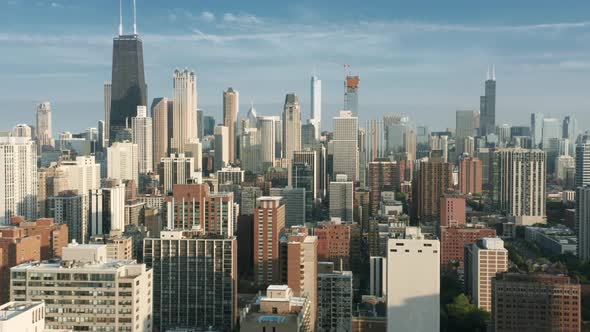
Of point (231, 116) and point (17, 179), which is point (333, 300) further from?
point (231, 116)

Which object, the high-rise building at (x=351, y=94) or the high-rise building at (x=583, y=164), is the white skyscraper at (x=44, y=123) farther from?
the high-rise building at (x=583, y=164)

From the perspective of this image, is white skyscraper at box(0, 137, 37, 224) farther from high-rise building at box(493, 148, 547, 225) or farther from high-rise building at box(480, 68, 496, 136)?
high-rise building at box(480, 68, 496, 136)

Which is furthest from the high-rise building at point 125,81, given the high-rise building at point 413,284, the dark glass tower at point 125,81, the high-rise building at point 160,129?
the high-rise building at point 413,284

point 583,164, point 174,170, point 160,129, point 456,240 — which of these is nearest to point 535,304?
point 456,240

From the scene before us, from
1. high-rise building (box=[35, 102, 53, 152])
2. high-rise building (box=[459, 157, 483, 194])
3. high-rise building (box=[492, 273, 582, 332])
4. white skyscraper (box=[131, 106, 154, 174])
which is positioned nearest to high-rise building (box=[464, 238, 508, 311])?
high-rise building (box=[492, 273, 582, 332])

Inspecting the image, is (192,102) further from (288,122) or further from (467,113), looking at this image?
(467,113)

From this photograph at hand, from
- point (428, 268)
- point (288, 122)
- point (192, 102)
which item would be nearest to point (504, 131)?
point (288, 122)
